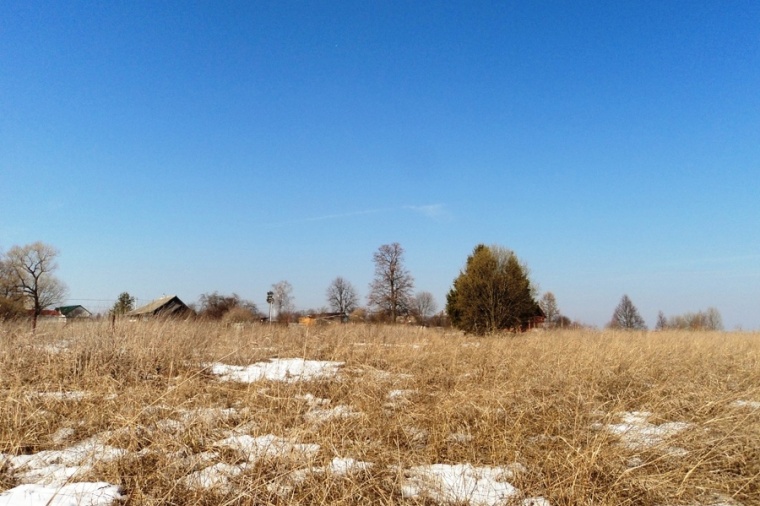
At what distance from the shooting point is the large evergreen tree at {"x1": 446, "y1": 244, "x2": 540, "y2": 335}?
20.2 m

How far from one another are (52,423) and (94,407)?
13.9 inches

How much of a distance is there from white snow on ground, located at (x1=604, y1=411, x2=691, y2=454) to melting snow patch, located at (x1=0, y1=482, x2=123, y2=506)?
377cm

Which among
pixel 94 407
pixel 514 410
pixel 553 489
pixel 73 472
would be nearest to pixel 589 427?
pixel 514 410

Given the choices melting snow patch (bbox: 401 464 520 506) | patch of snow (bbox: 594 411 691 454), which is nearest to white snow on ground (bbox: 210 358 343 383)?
melting snow patch (bbox: 401 464 520 506)

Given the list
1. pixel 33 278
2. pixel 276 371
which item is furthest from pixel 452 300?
pixel 33 278

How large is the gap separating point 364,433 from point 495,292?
18.0m

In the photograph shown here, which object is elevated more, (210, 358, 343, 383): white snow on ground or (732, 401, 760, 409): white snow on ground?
(210, 358, 343, 383): white snow on ground

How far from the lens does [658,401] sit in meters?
4.75

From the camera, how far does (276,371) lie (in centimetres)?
636

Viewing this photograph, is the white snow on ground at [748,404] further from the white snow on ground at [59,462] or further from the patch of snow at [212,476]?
the white snow on ground at [59,462]

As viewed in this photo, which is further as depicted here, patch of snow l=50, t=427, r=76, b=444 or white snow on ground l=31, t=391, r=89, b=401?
white snow on ground l=31, t=391, r=89, b=401

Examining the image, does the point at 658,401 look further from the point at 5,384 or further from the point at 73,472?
the point at 5,384

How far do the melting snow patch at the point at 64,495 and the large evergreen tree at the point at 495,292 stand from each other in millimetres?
17758

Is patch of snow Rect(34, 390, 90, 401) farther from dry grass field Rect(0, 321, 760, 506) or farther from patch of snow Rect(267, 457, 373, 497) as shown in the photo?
patch of snow Rect(267, 457, 373, 497)
